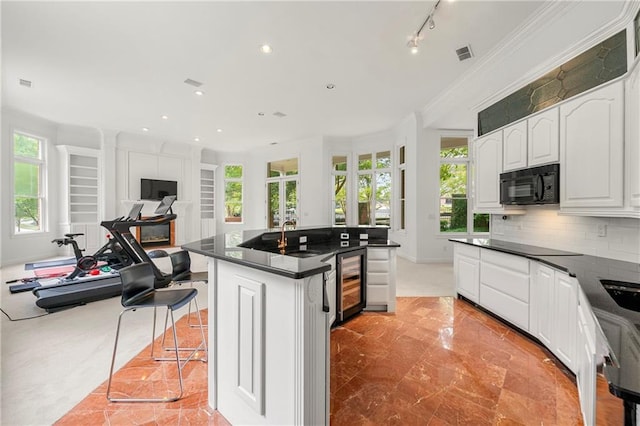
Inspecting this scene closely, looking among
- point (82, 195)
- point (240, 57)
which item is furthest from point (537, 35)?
point (82, 195)

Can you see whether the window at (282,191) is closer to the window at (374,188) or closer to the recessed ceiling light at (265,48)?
the window at (374,188)

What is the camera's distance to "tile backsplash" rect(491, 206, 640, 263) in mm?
2268

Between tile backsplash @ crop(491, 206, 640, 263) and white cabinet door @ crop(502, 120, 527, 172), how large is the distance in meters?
0.56

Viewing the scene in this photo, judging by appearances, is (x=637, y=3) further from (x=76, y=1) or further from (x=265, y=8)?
(x=76, y=1)

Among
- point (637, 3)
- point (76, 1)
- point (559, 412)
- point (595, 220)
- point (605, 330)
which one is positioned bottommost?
point (559, 412)

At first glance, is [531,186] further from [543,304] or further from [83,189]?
[83,189]

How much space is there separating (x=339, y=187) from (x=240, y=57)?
5.19 metres

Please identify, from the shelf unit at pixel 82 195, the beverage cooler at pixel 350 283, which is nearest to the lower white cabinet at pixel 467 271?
the beverage cooler at pixel 350 283

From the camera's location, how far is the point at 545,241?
312 cm

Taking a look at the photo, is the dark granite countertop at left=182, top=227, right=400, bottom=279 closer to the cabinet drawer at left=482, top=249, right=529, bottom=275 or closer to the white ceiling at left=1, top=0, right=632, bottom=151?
the cabinet drawer at left=482, top=249, right=529, bottom=275

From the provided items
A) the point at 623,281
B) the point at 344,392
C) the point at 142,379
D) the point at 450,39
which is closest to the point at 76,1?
the point at 142,379

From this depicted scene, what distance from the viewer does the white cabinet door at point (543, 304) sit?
7.75 ft

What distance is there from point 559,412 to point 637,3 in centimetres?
292

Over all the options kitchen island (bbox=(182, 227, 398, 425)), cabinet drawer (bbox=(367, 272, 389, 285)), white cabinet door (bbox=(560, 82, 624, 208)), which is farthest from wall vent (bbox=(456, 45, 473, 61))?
kitchen island (bbox=(182, 227, 398, 425))
